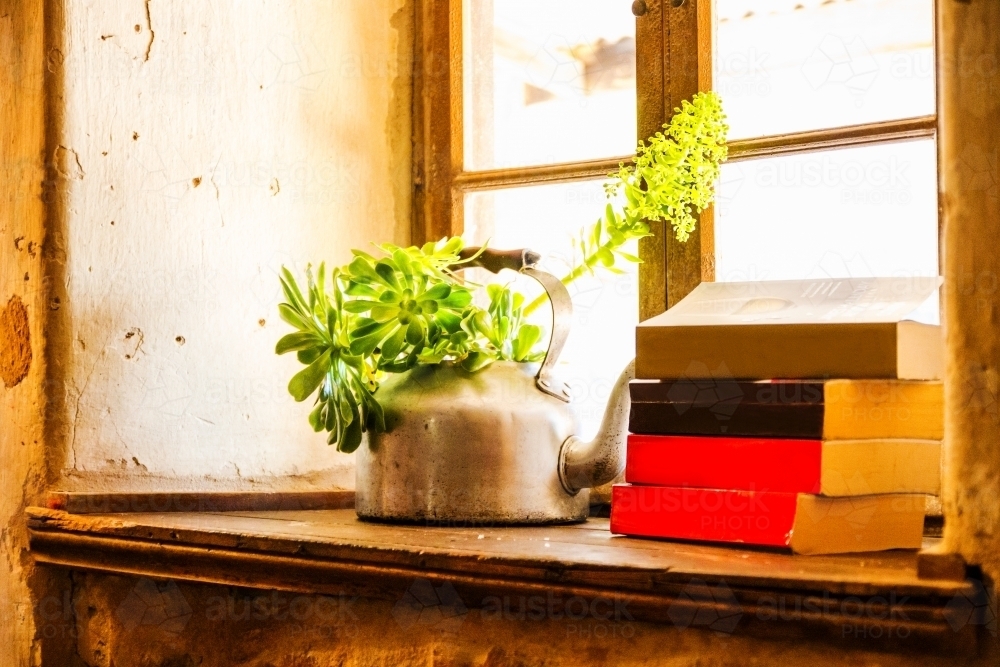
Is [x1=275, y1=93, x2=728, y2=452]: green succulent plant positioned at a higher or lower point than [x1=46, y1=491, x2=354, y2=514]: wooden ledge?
higher

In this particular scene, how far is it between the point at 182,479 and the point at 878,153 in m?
0.94

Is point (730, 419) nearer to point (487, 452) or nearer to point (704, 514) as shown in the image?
point (704, 514)

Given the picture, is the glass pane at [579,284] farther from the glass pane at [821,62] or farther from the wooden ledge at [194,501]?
the wooden ledge at [194,501]

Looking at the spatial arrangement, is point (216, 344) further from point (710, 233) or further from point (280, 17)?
point (710, 233)

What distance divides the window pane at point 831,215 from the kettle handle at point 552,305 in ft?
0.75

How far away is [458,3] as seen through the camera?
1570 mm

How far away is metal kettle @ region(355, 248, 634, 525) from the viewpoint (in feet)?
3.76

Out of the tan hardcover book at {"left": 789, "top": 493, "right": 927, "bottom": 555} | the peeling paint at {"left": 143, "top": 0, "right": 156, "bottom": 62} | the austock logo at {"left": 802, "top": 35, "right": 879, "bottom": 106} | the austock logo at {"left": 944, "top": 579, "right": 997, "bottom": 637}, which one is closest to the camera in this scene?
the austock logo at {"left": 944, "top": 579, "right": 997, "bottom": 637}

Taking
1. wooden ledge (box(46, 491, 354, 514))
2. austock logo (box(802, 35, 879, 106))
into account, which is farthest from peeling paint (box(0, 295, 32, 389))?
austock logo (box(802, 35, 879, 106))

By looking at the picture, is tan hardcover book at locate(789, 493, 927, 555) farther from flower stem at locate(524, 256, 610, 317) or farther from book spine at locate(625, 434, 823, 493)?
flower stem at locate(524, 256, 610, 317)

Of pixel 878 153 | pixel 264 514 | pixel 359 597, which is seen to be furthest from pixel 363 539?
pixel 878 153

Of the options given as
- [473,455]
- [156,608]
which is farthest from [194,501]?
[473,455]

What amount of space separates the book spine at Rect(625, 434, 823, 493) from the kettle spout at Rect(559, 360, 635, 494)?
0.52 ft

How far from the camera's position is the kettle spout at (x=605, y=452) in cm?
114
